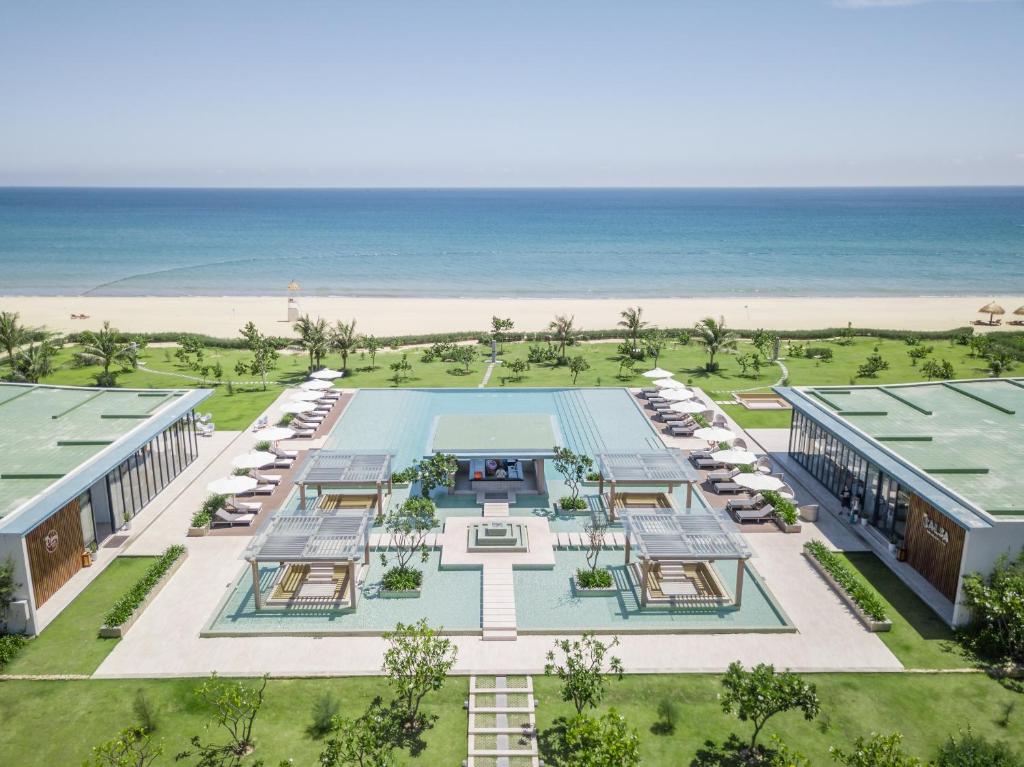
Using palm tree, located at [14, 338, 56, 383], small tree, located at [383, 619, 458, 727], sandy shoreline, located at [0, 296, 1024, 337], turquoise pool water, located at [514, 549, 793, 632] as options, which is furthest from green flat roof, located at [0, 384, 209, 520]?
sandy shoreline, located at [0, 296, 1024, 337]

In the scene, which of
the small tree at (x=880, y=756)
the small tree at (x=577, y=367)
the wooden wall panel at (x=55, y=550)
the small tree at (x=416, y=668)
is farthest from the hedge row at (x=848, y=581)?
the wooden wall panel at (x=55, y=550)

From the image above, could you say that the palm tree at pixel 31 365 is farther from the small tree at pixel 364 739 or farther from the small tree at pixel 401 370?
the small tree at pixel 364 739

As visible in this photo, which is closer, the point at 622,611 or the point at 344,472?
the point at 622,611

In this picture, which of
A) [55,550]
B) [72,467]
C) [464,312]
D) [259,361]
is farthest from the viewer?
[464,312]

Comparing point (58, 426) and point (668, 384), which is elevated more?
point (58, 426)

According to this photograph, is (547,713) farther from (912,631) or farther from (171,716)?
(912,631)

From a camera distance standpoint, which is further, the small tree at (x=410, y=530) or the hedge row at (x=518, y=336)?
the hedge row at (x=518, y=336)

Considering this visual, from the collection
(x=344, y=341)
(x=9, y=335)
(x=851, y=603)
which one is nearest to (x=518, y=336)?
(x=344, y=341)
